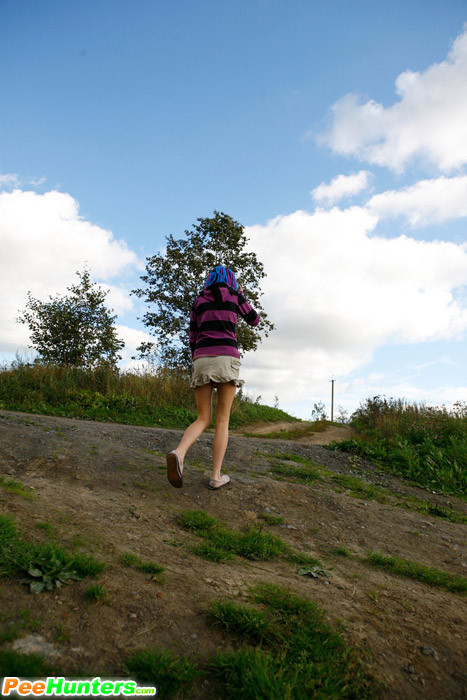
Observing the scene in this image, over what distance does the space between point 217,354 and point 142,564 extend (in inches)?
88.2

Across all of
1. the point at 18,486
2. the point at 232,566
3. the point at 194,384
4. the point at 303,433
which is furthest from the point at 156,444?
the point at 303,433

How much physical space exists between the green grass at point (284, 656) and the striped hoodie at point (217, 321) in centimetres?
253

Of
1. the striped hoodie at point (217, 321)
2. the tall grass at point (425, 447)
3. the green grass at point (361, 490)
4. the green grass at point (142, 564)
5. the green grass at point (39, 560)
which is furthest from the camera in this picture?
the tall grass at point (425, 447)

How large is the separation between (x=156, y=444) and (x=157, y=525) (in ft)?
13.3

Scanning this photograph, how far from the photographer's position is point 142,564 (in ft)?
8.59

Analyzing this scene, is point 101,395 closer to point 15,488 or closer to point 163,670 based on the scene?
point 15,488

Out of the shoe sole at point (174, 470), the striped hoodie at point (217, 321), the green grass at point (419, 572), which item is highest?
the striped hoodie at point (217, 321)

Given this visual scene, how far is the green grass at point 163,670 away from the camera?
1705 mm

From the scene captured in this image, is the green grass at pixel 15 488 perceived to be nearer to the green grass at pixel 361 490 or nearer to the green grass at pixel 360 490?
the green grass at pixel 361 490

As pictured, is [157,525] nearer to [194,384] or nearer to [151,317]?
[194,384]

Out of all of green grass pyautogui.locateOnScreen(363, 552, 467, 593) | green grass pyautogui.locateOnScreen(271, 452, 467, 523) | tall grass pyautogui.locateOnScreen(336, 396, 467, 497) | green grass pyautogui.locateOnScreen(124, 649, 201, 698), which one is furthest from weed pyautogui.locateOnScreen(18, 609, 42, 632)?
tall grass pyautogui.locateOnScreen(336, 396, 467, 497)

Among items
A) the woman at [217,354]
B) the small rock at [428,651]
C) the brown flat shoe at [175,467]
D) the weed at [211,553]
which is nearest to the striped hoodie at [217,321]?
the woman at [217,354]

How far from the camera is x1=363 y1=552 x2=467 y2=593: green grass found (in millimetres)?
3143

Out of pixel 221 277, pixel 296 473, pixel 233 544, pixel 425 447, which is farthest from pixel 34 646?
pixel 425 447
